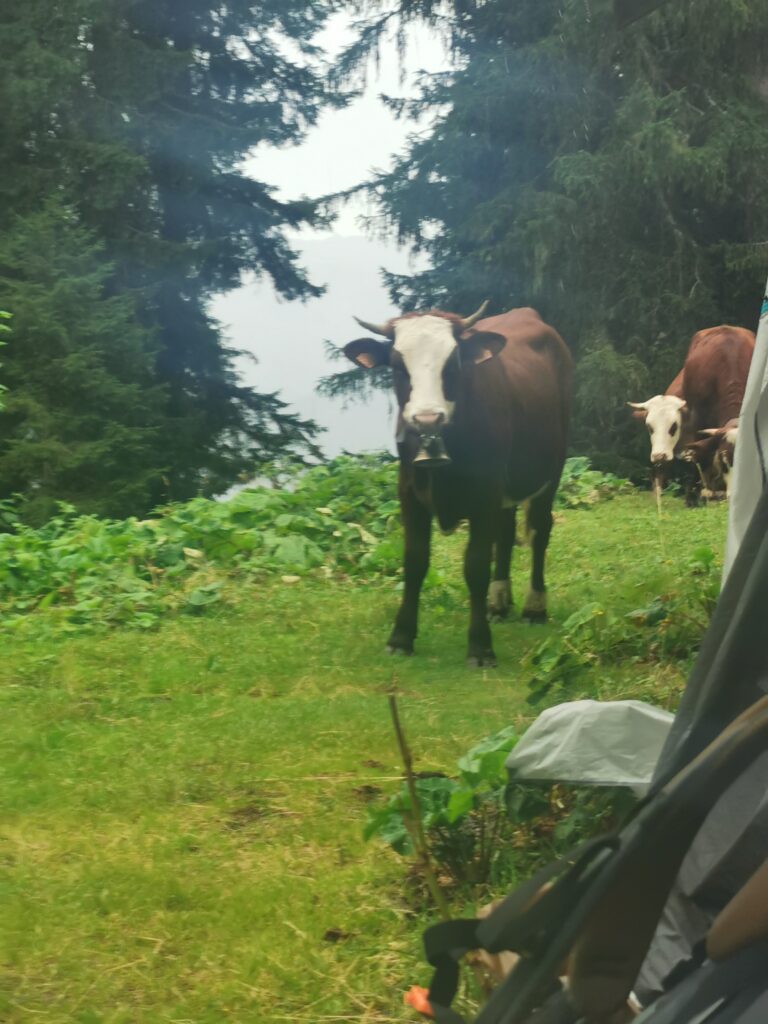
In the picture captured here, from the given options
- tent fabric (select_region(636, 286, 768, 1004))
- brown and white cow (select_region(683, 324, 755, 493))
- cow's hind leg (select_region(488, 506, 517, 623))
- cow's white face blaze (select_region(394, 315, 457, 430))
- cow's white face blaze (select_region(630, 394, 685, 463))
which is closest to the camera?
tent fabric (select_region(636, 286, 768, 1004))

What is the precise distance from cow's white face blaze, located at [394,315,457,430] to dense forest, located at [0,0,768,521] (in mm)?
8987

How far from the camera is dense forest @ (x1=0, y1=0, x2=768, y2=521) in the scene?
50.5 feet

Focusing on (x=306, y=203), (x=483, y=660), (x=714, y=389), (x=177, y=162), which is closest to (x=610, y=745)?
(x=483, y=660)

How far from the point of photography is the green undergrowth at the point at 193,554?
705 cm

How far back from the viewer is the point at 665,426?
1384 cm

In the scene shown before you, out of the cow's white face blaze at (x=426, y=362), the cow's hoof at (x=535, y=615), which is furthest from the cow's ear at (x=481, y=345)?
the cow's hoof at (x=535, y=615)

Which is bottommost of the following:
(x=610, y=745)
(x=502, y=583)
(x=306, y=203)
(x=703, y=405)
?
(x=502, y=583)

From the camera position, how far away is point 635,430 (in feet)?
56.4

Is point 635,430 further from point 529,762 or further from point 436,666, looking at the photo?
point 529,762

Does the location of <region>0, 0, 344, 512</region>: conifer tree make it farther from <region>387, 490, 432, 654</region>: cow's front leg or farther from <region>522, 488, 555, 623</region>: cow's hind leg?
<region>387, 490, 432, 654</region>: cow's front leg

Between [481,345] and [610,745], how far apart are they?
3790mm

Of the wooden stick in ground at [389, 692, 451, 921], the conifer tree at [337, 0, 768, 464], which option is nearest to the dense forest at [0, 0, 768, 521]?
the conifer tree at [337, 0, 768, 464]

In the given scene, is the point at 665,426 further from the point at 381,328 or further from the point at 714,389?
the point at 381,328

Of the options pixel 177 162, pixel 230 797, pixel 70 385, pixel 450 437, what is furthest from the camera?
pixel 177 162
